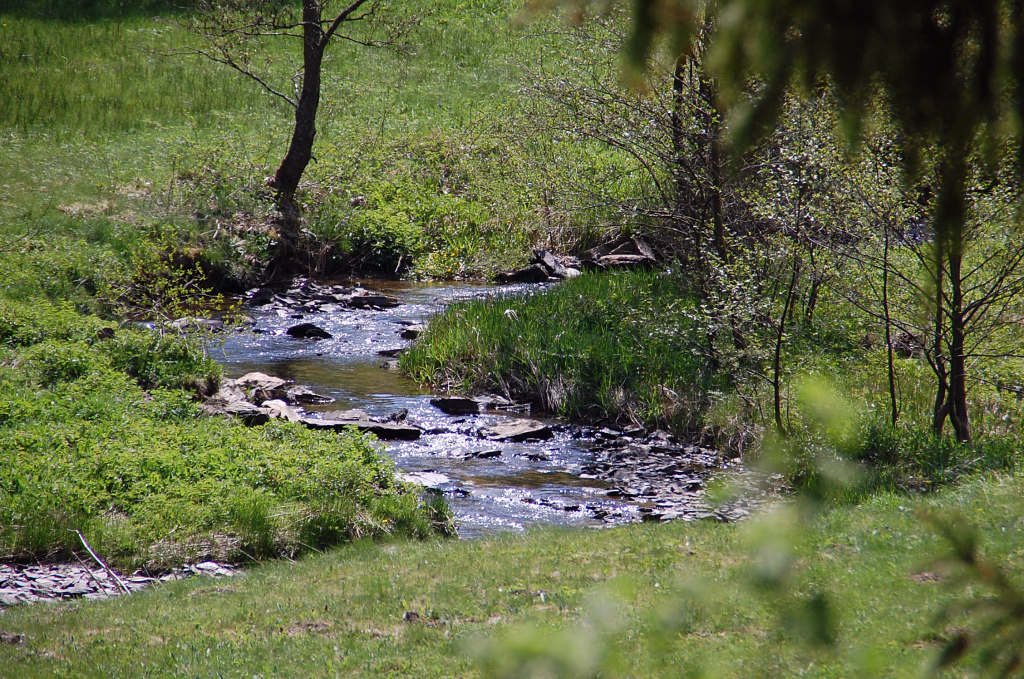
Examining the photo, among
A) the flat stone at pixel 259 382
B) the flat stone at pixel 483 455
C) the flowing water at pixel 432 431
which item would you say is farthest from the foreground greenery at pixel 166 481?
the flat stone at pixel 259 382

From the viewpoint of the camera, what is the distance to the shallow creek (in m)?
8.96

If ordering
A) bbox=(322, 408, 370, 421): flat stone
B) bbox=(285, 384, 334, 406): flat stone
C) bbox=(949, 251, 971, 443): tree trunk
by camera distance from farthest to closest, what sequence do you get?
bbox=(285, 384, 334, 406): flat stone < bbox=(322, 408, 370, 421): flat stone < bbox=(949, 251, 971, 443): tree trunk

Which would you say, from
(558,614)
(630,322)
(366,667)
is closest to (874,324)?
(630,322)

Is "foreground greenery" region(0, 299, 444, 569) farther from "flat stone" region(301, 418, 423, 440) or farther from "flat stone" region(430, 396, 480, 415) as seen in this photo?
"flat stone" region(430, 396, 480, 415)

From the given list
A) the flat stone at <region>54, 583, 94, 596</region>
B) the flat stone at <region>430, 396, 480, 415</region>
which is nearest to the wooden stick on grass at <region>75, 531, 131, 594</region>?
the flat stone at <region>54, 583, 94, 596</region>

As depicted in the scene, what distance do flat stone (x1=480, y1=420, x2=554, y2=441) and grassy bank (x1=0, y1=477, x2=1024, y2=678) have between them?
371cm

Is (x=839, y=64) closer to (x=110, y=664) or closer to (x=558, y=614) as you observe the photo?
(x=558, y=614)

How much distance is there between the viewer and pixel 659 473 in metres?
10.1

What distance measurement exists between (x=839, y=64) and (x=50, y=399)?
9872 mm

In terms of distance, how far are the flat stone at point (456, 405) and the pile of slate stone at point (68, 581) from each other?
541cm

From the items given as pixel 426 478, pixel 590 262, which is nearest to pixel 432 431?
pixel 426 478

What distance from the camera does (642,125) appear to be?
13.0m

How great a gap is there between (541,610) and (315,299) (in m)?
13.5

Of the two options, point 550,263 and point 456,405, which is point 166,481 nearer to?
point 456,405
